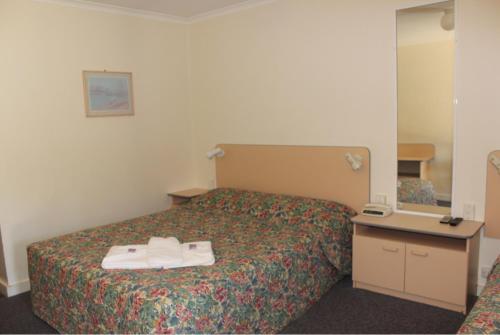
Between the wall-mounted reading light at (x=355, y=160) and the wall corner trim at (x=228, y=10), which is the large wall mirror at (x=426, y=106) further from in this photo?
the wall corner trim at (x=228, y=10)

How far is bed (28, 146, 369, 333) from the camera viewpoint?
2160 millimetres

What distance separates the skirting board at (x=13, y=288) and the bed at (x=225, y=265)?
60 cm

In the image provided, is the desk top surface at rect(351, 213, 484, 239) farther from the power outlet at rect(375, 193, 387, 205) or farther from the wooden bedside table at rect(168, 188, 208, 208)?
the wooden bedside table at rect(168, 188, 208, 208)

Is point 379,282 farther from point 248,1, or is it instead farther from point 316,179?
point 248,1

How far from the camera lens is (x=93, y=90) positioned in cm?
383

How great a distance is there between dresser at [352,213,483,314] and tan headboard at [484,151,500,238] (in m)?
0.08

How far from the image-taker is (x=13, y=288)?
342cm

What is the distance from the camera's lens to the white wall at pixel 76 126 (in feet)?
11.1

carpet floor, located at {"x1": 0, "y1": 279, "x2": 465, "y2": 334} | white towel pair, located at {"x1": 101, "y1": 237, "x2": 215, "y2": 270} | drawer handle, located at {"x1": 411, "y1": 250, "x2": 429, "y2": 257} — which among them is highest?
white towel pair, located at {"x1": 101, "y1": 237, "x2": 215, "y2": 270}

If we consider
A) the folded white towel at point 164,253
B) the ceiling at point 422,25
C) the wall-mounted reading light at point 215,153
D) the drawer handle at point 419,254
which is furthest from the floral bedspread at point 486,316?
the wall-mounted reading light at point 215,153

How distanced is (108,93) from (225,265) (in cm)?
229

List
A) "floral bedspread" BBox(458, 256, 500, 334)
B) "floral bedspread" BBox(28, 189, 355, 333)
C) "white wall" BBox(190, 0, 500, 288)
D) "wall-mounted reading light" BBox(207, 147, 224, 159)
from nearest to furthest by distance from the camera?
"floral bedspread" BBox(458, 256, 500, 334), "floral bedspread" BBox(28, 189, 355, 333), "white wall" BBox(190, 0, 500, 288), "wall-mounted reading light" BBox(207, 147, 224, 159)

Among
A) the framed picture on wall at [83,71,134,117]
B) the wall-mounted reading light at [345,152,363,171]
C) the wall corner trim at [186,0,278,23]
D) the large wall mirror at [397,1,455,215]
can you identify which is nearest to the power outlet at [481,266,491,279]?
the large wall mirror at [397,1,455,215]

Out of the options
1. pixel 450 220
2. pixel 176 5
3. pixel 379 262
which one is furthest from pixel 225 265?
pixel 176 5
